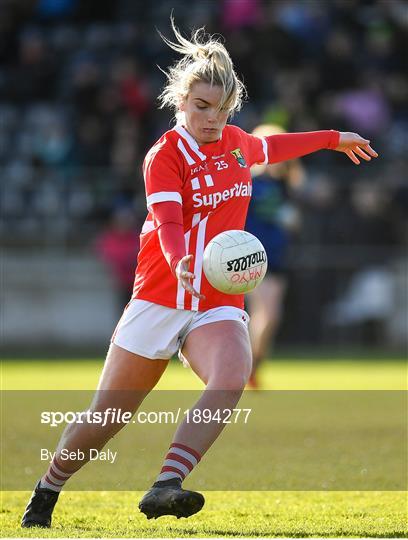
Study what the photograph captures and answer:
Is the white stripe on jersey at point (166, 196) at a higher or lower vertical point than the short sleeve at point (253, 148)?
lower

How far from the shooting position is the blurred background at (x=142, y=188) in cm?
1944

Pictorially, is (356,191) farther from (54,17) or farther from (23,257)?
(54,17)

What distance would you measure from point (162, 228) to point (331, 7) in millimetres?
16784

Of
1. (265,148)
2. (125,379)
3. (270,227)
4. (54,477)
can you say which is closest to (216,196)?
(265,148)

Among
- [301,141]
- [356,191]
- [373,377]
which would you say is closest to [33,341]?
[356,191]

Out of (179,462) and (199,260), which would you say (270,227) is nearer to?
(199,260)

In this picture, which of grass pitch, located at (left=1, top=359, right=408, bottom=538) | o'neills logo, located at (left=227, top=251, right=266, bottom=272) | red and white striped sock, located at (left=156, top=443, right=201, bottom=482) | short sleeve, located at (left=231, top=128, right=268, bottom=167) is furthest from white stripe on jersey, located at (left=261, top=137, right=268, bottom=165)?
grass pitch, located at (left=1, top=359, right=408, bottom=538)

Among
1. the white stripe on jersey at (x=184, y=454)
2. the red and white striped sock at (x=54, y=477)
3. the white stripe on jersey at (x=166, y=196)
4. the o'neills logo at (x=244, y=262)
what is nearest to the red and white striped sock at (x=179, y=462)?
the white stripe on jersey at (x=184, y=454)

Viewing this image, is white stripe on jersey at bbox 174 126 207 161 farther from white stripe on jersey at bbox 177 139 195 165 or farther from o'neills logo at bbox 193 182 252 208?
o'neills logo at bbox 193 182 252 208

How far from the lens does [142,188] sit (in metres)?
19.2

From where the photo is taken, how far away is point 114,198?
64.0 ft

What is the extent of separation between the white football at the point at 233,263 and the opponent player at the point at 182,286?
12cm

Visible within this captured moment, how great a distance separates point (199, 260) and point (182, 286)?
34cm

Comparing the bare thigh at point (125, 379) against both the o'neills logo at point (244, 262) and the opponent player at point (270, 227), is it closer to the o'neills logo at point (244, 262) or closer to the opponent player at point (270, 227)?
the o'neills logo at point (244, 262)
